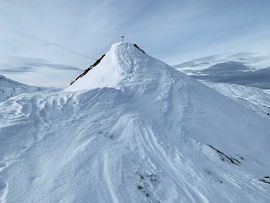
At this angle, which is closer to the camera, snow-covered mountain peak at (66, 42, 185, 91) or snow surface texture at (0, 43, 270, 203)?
snow surface texture at (0, 43, 270, 203)

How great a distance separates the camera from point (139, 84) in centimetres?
1906

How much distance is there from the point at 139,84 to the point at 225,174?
1007 centimetres

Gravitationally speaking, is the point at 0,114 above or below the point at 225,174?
above

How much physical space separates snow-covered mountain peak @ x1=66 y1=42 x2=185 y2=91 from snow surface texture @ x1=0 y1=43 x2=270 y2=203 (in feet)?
4.23

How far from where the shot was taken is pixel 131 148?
10859 mm

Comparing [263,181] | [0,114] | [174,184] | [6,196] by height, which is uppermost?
[0,114]

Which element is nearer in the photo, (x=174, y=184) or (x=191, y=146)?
(x=174, y=184)

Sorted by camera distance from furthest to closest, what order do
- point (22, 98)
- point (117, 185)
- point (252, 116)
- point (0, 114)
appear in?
1. point (252, 116)
2. point (22, 98)
3. point (0, 114)
4. point (117, 185)

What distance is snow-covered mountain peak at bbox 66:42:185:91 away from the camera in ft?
64.7

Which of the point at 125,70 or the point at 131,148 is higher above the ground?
the point at 125,70

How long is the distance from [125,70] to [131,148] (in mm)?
11285

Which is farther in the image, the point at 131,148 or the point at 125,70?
the point at 125,70

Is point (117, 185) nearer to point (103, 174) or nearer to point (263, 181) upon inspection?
point (103, 174)

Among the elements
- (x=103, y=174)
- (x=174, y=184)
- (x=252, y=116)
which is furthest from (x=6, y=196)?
(x=252, y=116)
